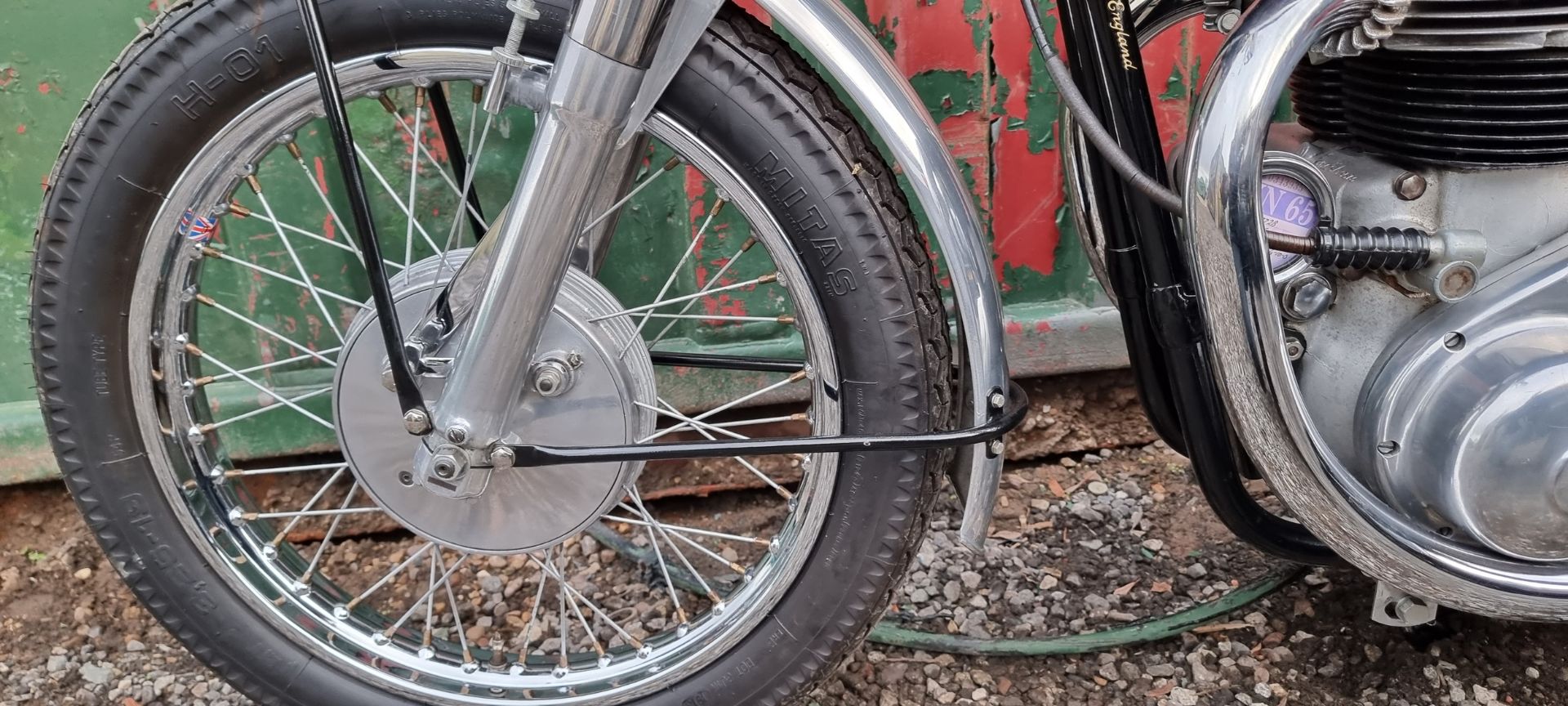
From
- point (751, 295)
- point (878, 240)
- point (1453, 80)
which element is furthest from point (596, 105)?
point (751, 295)

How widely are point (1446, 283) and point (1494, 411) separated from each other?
0.46 feet

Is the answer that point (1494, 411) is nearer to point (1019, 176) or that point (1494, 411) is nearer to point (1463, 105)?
point (1463, 105)

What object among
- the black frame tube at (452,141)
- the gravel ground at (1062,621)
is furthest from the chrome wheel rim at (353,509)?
the gravel ground at (1062,621)

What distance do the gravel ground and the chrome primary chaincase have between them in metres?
0.53

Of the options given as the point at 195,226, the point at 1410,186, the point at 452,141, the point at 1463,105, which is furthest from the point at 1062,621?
the point at 195,226

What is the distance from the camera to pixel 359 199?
1075 mm

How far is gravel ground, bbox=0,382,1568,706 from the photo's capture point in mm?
1543

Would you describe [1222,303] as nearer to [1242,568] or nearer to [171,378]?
[1242,568]

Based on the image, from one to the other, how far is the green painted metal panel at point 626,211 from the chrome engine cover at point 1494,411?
0.93m

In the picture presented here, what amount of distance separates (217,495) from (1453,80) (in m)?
1.47

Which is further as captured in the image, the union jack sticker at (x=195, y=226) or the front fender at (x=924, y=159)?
the union jack sticker at (x=195, y=226)

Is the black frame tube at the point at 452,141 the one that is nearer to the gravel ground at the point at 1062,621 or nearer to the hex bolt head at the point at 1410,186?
the gravel ground at the point at 1062,621

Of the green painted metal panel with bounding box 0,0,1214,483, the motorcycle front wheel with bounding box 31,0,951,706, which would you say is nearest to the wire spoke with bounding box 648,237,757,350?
the motorcycle front wheel with bounding box 31,0,951,706

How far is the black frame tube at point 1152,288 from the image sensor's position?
42.8 inches
